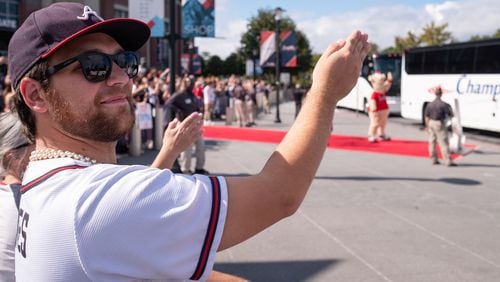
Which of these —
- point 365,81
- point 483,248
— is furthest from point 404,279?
point 365,81

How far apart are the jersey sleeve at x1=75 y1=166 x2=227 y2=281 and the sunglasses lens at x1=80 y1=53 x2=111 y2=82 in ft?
1.09

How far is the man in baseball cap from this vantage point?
1.22 meters

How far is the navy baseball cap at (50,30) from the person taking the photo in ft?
4.60

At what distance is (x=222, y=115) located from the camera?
23547 mm

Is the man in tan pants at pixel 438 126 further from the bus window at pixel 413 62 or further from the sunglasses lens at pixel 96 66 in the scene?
the sunglasses lens at pixel 96 66

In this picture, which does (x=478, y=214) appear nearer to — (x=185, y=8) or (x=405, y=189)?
(x=405, y=189)

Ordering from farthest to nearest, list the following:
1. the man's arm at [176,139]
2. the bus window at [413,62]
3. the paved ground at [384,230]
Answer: the bus window at [413,62] < the paved ground at [384,230] < the man's arm at [176,139]

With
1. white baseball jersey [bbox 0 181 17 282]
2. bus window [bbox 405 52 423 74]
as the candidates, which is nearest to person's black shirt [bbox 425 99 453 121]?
bus window [bbox 405 52 423 74]

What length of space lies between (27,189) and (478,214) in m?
6.69

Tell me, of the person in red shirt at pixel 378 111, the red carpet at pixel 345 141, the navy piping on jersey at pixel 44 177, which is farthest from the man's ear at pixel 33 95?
the person in red shirt at pixel 378 111

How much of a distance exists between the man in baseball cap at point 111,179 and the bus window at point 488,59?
16979 millimetres

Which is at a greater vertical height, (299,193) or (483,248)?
(299,193)

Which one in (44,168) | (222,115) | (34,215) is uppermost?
(44,168)

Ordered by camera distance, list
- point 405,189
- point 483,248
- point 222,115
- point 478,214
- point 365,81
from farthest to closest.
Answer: point 365,81, point 222,115, point 405,189, point 478,214, point 483,248
